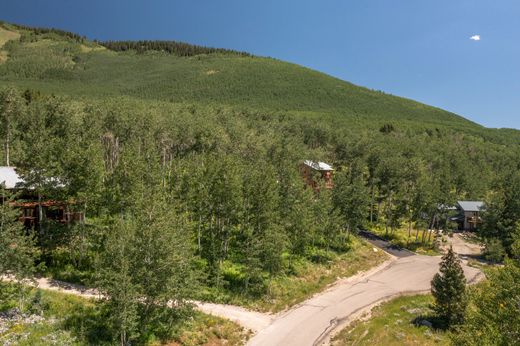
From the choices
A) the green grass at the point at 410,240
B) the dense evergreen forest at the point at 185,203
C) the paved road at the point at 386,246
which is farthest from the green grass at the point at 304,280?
the green grass at the point at 410,240

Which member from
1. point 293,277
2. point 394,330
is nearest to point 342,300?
point 293,277

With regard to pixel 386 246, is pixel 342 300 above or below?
below

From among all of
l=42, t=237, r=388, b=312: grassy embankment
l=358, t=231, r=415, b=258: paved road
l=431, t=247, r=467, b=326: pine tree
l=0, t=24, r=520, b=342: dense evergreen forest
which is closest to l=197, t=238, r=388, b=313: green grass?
l=42, t=237, r=388, b=312: grassy embankment

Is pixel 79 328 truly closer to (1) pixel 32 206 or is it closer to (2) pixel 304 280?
(1) pixel 32 206

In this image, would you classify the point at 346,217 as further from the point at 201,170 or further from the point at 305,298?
the point at 201,170

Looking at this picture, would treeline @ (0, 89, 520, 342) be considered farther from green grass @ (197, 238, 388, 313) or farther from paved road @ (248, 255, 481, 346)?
paved road @ (248, 255, 481, 346)

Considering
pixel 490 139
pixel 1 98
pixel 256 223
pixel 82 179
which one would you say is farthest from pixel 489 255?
pixel 490 139
